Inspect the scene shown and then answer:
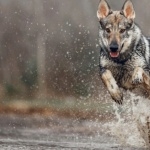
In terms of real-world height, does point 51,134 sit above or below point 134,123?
above

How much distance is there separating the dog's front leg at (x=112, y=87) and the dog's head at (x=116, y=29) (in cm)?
25

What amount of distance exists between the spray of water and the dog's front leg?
2.15 feet

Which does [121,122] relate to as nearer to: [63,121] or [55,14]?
[63,121]

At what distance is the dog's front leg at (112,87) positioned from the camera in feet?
34.8

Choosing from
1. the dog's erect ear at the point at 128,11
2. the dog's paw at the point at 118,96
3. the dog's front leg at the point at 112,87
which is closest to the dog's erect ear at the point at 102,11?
the dog's erect ear at the point at 128,11

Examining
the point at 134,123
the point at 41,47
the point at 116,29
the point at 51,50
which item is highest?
the point at 41,47

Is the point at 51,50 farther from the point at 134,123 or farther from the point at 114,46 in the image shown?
the point at 114,46

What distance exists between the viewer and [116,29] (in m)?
10.8

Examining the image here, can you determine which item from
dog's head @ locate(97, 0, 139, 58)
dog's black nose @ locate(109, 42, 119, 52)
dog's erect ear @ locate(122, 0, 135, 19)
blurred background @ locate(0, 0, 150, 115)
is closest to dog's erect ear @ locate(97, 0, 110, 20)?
dog's head @ locate(97, 0, 139, 58)

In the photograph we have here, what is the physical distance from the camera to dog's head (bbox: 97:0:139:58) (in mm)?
10680

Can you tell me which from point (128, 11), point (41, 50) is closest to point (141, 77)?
point (128, 11)

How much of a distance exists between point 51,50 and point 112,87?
9268mm

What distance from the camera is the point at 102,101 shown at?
18594 millimetres

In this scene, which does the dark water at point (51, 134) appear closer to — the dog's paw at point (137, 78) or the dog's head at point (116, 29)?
the dog's paw at point (137, 78)
